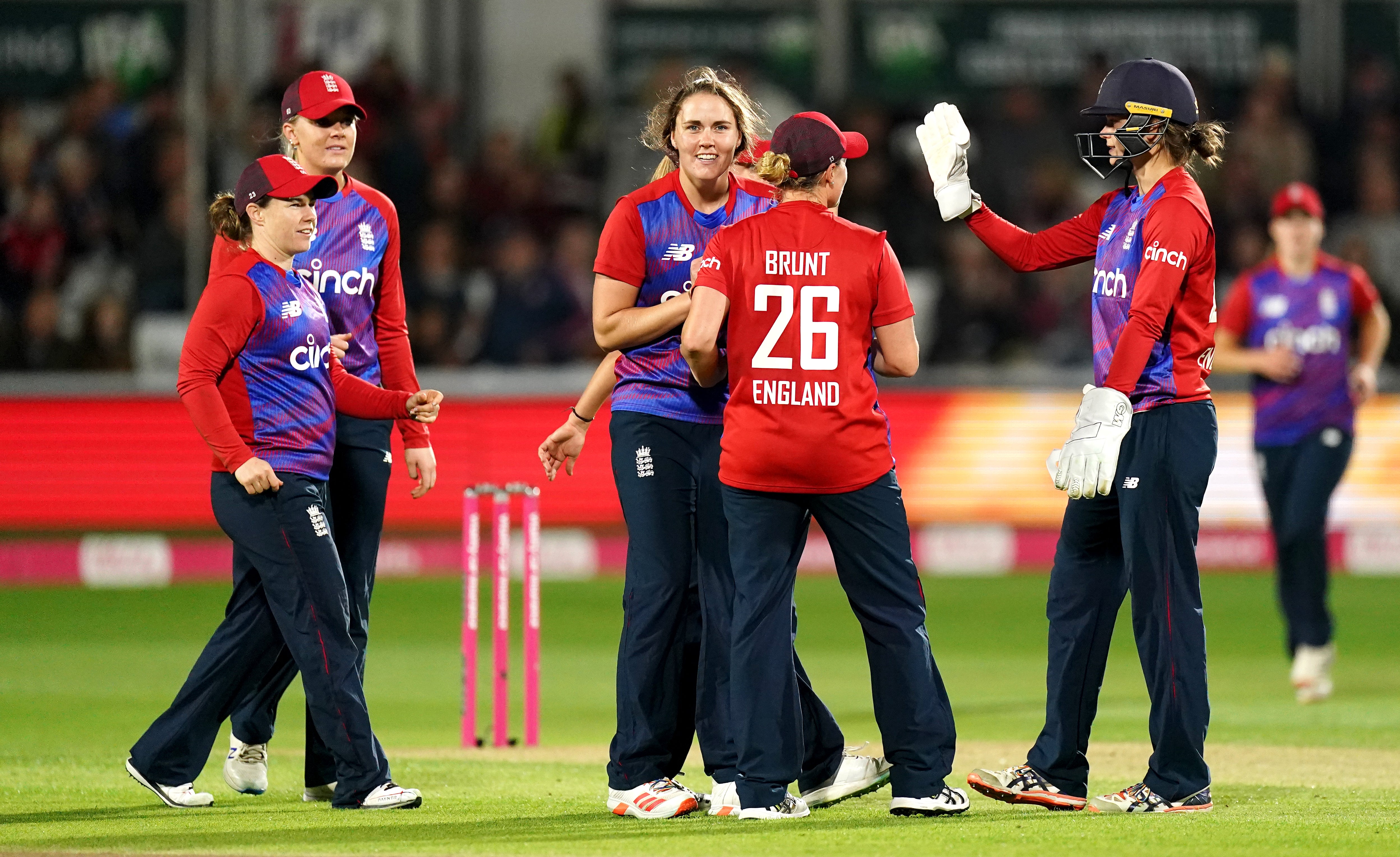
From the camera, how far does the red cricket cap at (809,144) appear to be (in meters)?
5.99

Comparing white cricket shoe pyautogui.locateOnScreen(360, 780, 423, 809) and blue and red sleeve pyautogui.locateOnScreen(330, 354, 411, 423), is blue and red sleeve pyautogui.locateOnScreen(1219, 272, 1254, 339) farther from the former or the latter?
white cricket shoe pyautogui.locateOnScreen(360, 780, 423, 809)

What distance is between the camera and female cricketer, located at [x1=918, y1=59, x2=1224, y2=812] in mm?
6207

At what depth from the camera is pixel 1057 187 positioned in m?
17.4

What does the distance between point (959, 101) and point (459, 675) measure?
9693 millimetres

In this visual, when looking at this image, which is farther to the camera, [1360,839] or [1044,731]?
[1044,731]

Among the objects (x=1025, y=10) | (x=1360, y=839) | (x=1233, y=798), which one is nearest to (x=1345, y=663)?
(x=1233, y=798)

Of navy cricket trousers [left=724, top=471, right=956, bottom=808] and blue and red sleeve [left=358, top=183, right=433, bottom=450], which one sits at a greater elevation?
blue and red sleeve [left=358, top=183, right=433, bottom=450]

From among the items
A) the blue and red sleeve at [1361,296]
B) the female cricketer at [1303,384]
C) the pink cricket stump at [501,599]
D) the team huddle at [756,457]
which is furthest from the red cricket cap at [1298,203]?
the pink cricket stump at [501,599]

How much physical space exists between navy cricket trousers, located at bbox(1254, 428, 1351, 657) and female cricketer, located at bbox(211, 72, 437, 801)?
5459 mm

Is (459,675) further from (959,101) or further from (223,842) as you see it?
(959,101)

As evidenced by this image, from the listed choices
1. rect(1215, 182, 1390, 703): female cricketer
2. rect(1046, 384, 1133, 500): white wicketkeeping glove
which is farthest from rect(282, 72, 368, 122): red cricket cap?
rect(1215, 182, 1390, 703): female cricketer

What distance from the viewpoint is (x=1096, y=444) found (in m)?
6.14

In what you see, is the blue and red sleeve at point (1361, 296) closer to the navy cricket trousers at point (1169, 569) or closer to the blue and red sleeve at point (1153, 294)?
the navy cricket trousers at point (1169, 569)

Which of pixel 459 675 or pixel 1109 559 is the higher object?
pixel 1109 559
